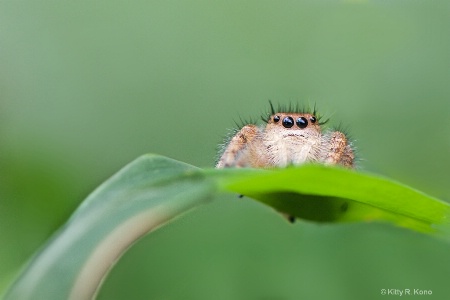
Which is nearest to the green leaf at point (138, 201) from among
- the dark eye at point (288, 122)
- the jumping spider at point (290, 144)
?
the jumping spider at point (290, 144)

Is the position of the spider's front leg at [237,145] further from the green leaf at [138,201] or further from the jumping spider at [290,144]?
the green leaf at [138,201]

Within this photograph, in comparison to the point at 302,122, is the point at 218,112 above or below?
below

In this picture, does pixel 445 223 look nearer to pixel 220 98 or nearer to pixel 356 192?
pixel 356 192

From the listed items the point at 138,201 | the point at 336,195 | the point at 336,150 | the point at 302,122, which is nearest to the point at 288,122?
the point at 302,122

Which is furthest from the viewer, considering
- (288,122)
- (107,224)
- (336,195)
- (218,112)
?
(218,112)

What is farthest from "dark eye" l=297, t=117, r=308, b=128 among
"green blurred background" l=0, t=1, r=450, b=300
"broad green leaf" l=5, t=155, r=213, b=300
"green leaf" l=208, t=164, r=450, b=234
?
"green blurred background" l=0, t=1, r=450, b=300

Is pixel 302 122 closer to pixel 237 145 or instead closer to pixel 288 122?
pixel 288 122
